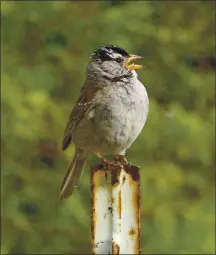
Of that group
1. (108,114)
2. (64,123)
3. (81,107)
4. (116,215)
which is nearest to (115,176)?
(116,215)

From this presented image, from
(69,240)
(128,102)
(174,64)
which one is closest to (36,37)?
(174,64)

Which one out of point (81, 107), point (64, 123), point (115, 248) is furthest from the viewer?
point (64, 123)

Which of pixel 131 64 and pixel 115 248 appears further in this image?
pixel 131 64

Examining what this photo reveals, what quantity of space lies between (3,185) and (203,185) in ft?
7.19

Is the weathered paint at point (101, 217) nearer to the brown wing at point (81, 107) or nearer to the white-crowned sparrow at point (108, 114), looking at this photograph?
the white-crowned sparrow at point (108, 114)

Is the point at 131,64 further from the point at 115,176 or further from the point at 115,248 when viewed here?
the point at 115,248

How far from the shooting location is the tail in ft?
12.3

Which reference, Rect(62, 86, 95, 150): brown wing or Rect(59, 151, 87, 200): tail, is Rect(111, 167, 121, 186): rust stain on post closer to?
Rect(59, 151, 87, 200): tail

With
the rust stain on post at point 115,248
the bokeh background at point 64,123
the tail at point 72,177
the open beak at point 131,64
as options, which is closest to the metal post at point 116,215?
the rust stain on post at point 115,248

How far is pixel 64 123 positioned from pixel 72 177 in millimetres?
3925

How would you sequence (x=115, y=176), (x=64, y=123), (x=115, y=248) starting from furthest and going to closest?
1. (x=64, y=123)
2. (x=115, y=176)
3. (x=115, y=248)

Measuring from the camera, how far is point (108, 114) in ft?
13.0

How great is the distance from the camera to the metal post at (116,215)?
238 cm

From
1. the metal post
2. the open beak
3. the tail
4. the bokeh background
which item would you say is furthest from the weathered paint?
the bokeh background
